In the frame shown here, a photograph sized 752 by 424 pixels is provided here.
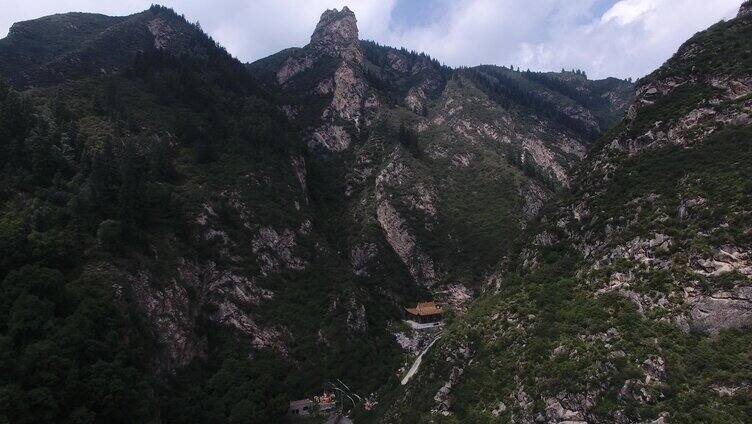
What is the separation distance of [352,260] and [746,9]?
85.0 m

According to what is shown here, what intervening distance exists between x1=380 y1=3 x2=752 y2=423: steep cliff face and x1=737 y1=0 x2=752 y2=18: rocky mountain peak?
2119 millimetres

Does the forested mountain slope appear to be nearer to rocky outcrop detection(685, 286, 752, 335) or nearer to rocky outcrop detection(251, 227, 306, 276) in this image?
rocky outcrop detection(251, 227, 306, 276)

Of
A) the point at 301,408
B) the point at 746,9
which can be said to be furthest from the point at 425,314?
the point at 746,9

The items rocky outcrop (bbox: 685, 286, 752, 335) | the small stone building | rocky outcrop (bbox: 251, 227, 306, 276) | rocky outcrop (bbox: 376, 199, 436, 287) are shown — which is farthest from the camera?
rocky outcrop (bbox: 376, 199, 436, 287)

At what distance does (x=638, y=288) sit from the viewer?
143 ft

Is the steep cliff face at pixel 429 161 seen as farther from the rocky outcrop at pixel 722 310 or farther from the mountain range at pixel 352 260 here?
the rocky outcrop at pixel 722 310

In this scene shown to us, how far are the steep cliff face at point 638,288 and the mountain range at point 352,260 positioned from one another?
23 centimetres

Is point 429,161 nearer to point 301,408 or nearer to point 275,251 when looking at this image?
point 275,251

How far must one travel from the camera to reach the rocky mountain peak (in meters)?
70.0

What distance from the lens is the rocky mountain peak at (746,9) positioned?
70.0 metres

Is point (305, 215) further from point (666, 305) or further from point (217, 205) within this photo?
point (666, 305)

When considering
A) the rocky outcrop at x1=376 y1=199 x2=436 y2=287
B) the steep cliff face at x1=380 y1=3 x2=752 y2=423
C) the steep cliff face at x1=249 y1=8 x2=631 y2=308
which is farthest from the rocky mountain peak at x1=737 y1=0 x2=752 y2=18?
the rocky outcrop at x1=376 y1=199 x2=436 y2=287

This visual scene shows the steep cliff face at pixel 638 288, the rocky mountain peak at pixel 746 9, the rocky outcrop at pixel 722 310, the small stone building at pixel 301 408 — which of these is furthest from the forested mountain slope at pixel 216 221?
the rocky mountain peak at pixel 746 9

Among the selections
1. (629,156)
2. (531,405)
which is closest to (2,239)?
(531,405)
